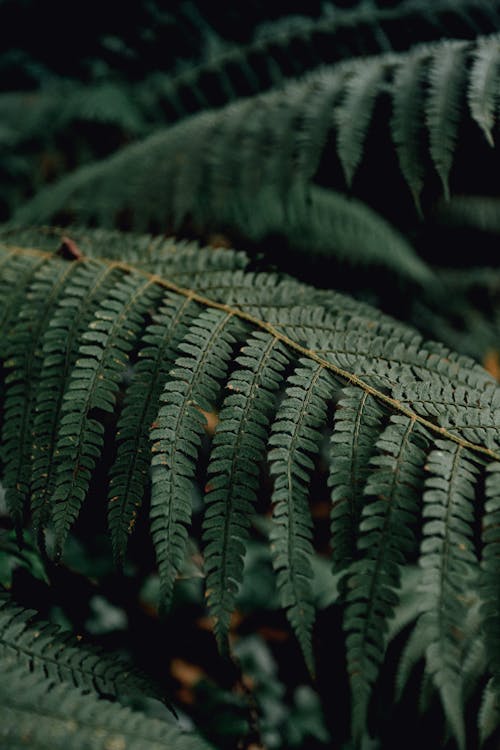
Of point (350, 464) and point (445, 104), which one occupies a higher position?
point (445, 104)

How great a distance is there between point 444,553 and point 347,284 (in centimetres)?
144

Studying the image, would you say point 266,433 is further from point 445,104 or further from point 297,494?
point 445,104

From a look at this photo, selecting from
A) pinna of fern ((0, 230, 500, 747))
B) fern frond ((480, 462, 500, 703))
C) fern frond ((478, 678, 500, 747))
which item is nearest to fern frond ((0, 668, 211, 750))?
pinna of fern ((0, 230, 500, 747))

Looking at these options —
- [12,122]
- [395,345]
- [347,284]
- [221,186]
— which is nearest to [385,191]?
[347,284]

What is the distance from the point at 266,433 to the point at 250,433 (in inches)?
0.9

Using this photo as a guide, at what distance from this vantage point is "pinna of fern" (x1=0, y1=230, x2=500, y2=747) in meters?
0.66

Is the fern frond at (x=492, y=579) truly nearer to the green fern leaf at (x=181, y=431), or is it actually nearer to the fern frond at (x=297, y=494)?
the fern frond at (x=297, y=494)

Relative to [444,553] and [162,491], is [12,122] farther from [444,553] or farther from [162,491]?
[444,553]

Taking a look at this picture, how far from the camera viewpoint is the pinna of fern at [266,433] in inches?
26.0

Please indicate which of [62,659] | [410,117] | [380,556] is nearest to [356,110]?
[410,117]

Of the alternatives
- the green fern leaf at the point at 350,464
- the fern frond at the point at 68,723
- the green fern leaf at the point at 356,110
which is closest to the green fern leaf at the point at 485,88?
the green fern leaf at the point at 356,110

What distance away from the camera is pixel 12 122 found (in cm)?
196

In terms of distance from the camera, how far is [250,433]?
789mm

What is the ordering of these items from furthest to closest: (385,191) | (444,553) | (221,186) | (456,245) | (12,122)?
(456,245) → (385,191) → (12,122) → (221,186) → (444,553)
